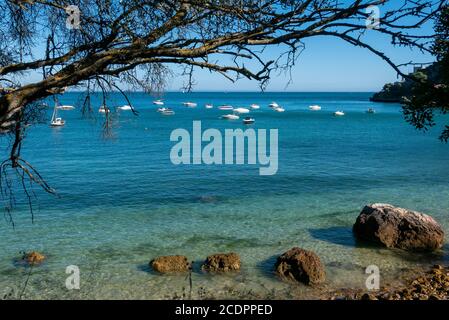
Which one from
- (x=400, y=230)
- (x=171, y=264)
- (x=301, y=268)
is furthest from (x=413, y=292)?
(x=171, y=264)

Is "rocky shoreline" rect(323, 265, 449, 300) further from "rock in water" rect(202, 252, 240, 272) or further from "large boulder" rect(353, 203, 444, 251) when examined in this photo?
"rock in water" rect(202, 252, 240, 272)

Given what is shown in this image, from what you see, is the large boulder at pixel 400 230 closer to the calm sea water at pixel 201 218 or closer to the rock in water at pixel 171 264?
the calm sea water at pixel 201 218

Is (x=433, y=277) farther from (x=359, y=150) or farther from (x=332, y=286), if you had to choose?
(x=359, y=150)

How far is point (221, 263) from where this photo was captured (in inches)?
469

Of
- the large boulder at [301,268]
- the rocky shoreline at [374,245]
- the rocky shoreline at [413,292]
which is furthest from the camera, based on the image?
the large boulder at [301,268]

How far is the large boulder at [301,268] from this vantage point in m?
11.0

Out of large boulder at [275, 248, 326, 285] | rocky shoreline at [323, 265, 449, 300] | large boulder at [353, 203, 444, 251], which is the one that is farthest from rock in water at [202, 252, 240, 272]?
large boulder at [353, 203, 444, 251]

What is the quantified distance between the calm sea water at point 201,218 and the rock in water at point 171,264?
0.31 meters

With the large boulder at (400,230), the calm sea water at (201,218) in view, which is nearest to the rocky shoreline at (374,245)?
the large boulder at (400,230)

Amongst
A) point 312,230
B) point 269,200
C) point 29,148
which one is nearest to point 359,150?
point 269,200

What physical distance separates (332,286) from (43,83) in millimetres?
9167

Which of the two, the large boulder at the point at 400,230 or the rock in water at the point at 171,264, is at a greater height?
the large boulder at the point at 400,230
